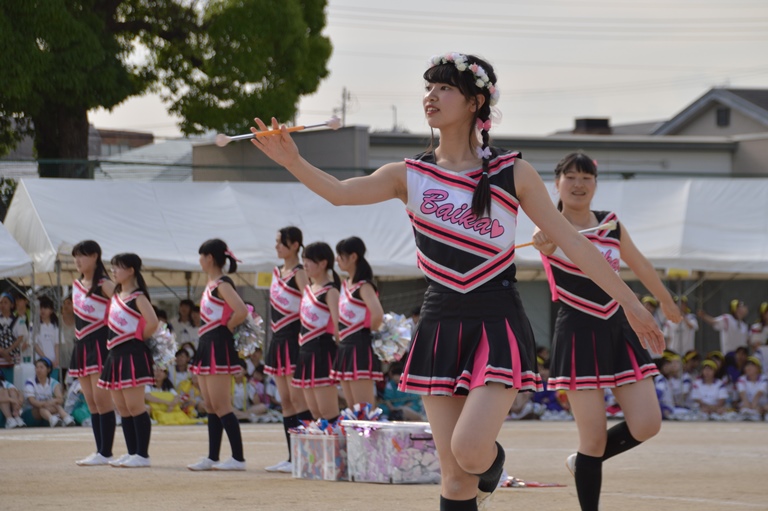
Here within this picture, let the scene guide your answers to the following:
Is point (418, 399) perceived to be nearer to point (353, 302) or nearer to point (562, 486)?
point (353, 302)

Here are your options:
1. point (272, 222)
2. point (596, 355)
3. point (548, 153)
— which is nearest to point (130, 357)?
point (596, 355)

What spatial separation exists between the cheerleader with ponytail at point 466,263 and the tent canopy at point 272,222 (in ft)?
38.8

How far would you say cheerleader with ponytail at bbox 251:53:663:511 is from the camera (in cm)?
472

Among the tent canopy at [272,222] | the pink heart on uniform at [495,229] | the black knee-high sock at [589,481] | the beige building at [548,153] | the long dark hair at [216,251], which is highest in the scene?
the beige building at [548,153]

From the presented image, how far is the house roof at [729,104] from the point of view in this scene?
4262 cm

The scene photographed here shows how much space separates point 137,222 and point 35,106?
4.44 m

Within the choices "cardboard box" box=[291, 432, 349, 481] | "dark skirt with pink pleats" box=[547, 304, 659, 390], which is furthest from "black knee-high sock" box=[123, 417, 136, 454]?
"dark skirt with pink pleats" box=[547, 304, 659, 390]

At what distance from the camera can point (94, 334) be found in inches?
432

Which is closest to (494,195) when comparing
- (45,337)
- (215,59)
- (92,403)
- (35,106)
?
(92,403)

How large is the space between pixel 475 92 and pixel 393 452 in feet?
15.7

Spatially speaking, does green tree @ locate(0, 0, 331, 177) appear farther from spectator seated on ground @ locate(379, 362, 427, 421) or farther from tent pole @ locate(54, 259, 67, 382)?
spectator seated on ground @ locate(379, 362, 427, 421)

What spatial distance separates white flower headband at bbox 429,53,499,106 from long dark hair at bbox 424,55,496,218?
0.01m

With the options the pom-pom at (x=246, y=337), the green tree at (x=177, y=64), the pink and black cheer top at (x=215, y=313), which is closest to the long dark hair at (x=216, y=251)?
the pink and black cheer top at (x=215, y=313)

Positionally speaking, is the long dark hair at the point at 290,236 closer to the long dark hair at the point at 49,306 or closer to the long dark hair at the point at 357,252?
the long dark hair at the point at 357,252
